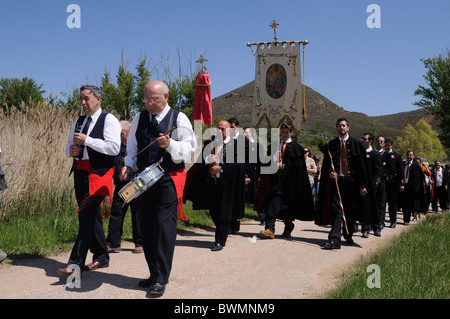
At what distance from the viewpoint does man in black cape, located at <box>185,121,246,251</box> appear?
743 cm

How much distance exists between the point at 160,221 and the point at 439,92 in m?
35.2

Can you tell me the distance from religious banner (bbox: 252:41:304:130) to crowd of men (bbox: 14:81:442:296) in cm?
667

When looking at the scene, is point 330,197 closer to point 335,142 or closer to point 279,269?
point 335,142

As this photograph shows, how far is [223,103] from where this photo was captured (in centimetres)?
11344

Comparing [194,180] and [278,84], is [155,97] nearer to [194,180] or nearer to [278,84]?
[194,180]

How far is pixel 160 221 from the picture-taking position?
466cm

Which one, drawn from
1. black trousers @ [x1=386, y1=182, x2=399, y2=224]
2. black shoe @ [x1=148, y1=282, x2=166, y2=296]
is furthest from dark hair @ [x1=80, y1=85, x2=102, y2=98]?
black trousers @ [x1=386, y1=182, x2=399, y2=224]

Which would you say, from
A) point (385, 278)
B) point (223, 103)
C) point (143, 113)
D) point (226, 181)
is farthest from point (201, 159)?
point (223, 103)

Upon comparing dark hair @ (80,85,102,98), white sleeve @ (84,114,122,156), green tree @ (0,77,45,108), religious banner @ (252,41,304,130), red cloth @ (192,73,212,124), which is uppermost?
green tree @ (0,77,45,108)

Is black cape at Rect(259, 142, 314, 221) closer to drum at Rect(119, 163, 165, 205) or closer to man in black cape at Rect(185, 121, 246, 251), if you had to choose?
man in black cape at Rect(185, 121, 246, 251)

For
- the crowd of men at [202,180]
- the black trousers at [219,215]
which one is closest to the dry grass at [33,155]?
the crowd of men at [202,180]

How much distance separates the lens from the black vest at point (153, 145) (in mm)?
4688

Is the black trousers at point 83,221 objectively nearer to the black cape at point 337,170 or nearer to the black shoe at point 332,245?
Answer: the black shoe at point 332,245

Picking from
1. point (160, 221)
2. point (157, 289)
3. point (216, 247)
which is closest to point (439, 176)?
point (216, 247)
